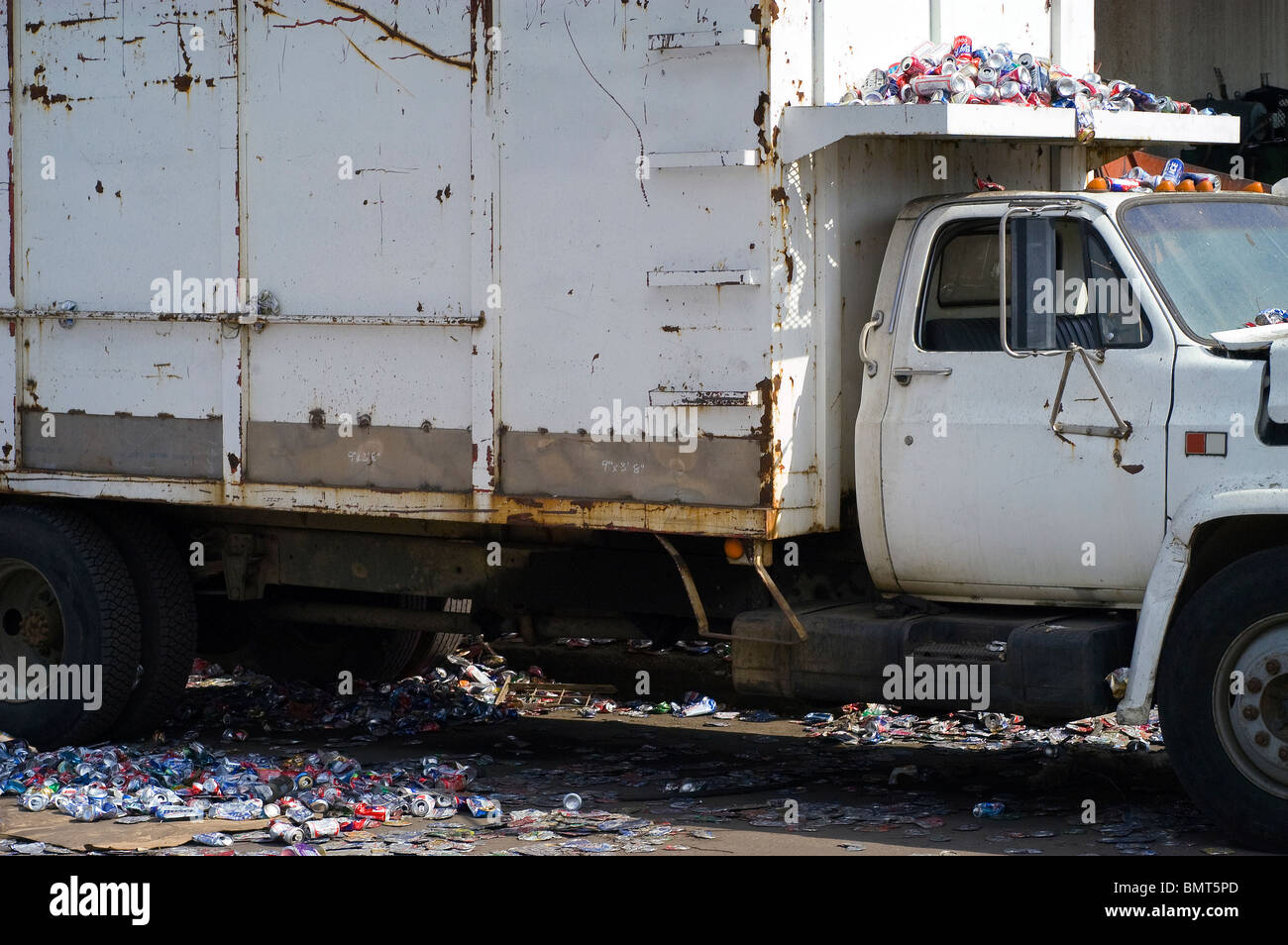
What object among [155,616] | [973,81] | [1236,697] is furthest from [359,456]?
[1236,697]

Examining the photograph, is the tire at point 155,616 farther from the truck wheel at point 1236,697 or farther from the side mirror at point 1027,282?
the truck wheel at point 1236,697

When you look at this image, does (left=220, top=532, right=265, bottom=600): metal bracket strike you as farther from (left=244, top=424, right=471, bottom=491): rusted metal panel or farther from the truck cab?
the truck cab

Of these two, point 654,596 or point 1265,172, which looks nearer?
point 654,596

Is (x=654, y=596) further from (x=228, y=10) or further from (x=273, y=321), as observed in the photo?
(x=228, y=10)

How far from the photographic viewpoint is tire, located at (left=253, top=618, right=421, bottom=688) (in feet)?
29.3

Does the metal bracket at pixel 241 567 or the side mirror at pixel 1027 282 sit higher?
the side mirror at pixel 1027 282

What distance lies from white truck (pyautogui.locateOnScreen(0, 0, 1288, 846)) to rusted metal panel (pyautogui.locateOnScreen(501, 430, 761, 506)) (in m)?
0.02

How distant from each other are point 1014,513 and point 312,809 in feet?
8.74

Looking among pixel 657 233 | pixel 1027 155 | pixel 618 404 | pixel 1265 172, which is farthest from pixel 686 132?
pixel 1265 172

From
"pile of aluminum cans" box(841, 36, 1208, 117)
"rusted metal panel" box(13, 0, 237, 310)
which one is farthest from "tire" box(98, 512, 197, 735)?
"pile of aluminum cans" box(841, 36, 1208, 117)

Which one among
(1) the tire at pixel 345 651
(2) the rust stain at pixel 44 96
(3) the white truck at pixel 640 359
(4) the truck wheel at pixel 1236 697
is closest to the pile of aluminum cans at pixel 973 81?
(3) the white truck at pixel 640 359

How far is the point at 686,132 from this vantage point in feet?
20.2

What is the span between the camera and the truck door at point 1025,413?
570 cm

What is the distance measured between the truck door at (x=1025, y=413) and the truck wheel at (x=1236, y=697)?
1.06ft
